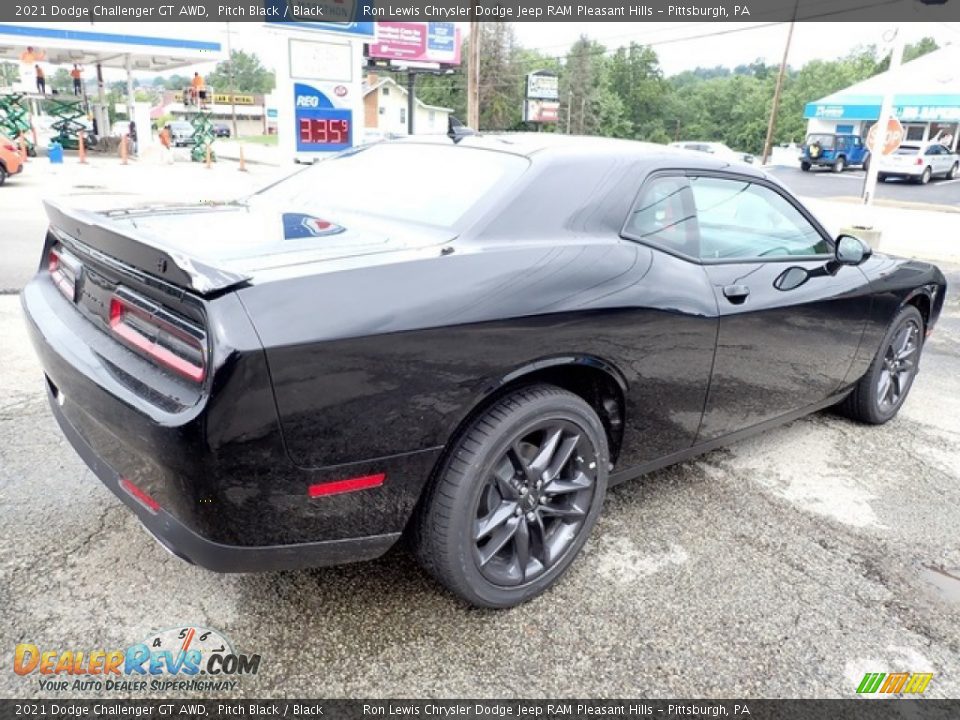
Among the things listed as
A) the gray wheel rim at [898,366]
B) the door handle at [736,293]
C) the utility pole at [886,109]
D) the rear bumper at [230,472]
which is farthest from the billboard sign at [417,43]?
the rear bumper at [230,472]

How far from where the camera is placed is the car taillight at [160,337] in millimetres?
1841

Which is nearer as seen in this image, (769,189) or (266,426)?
(266,426)

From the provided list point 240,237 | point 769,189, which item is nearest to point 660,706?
point 240,237

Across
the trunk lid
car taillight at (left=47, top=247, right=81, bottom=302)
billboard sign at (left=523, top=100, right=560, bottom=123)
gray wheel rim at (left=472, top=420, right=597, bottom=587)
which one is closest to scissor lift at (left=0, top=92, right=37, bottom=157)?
billboard sign at (left=523, top=100, right=560, bottom=123)

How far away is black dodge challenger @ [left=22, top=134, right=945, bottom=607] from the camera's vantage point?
1828mm

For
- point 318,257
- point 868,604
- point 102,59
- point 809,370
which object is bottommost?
point 868,604

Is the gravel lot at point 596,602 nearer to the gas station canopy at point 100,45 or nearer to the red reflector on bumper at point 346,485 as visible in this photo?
the red reflector on bumper at point 346,485

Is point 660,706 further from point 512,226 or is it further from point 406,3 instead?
point 406,3

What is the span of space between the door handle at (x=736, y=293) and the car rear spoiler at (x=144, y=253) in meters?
1.89

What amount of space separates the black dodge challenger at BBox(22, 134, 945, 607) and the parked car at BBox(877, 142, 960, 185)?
3052 cm

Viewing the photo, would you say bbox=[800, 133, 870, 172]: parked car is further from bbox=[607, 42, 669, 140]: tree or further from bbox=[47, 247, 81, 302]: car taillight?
bbox=[607, 42, 669, 140]: tree

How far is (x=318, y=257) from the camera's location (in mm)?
2029

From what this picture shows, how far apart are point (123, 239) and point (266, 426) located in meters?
0.77

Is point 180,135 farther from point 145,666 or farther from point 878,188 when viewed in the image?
point 145,666
